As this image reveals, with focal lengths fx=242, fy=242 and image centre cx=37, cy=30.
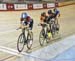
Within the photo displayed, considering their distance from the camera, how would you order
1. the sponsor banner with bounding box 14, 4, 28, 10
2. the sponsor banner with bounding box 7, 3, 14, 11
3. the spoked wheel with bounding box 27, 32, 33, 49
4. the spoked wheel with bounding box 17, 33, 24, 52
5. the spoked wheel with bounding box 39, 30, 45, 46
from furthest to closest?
the sponsor banner with bounding box 14, 4, 28, 10
the sponsor banner with bounding box 7, 3, 14, 11
the spoked wheel with bounding box 39, 30, 45, 46
the spoked wheel with bounding box 27, 32, 33, 49
the spoked wheel with bounding box 17, 33, 24, 52

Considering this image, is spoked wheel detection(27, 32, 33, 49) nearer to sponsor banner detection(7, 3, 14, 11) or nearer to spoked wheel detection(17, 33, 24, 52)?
spoked wheel detection(17, 33, 24, 52)

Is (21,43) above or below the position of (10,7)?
below

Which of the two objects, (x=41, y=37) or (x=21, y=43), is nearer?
(x=21, y=43)

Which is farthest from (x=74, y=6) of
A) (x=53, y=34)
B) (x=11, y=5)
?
(x=53, y=34)

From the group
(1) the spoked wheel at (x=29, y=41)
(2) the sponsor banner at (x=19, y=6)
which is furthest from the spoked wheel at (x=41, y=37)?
(2) the sponsor banner at (x=19, y=6)

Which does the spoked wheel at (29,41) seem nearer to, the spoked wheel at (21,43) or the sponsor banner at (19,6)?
the spoked wheel at (21,43)

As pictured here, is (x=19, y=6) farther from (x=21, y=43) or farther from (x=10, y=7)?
(x=21, y=43)

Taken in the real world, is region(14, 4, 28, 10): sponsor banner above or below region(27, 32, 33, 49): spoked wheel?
above

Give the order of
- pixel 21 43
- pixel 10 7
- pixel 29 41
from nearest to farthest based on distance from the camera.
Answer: pixel 21 43, pixel 29 41, pixel 10 7

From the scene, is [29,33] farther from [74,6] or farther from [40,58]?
[74,6]

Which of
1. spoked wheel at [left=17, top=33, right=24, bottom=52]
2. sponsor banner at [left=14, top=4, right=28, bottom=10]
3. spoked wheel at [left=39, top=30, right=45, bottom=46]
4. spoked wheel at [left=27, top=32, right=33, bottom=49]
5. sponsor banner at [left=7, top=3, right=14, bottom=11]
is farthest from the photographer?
sponsor banner at [left=14, top=4, right=28, bottom=10]

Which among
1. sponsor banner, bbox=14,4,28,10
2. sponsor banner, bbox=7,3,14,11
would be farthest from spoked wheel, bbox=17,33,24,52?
sponsor banner, bbox=14,4,28,10

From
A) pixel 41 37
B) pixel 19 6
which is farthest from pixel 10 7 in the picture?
pixel 41 37

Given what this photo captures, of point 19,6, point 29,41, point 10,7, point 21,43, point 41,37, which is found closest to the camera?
point 21,43
